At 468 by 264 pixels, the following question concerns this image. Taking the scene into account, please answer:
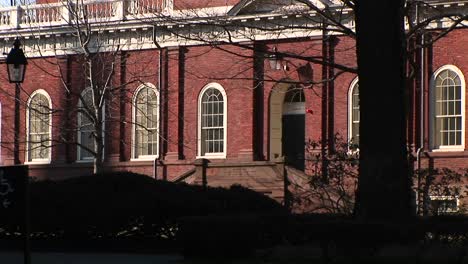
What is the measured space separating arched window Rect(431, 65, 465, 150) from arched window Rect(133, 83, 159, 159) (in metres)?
10.6

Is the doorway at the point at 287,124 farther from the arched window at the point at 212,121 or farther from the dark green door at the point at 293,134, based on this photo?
the arched window at the point at 212,121

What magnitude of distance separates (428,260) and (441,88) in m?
23.1

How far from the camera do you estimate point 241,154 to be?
4138 cm

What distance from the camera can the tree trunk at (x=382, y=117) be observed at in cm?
1752

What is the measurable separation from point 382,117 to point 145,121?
26.5 metres

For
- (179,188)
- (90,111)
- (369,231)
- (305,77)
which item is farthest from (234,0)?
(369,231)

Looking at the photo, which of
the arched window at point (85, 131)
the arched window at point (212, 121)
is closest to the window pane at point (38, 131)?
the arched window at point (85, 131)

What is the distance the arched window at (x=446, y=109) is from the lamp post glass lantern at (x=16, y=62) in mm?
19138

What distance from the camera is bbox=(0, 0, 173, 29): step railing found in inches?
1630

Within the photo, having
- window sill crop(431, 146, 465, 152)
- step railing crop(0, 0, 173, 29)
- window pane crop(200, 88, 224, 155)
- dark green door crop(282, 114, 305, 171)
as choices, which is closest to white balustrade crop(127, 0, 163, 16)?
step railing crop(0, 0, 173, 29)

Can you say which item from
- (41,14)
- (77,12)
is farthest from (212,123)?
(41,14)

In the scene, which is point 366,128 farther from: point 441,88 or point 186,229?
point 441,88

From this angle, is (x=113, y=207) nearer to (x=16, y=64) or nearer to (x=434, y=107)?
(x=16, y=64)

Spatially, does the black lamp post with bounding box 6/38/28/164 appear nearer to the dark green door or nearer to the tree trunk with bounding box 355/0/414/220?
the tree trunk with bounding box 355/0/414/220
